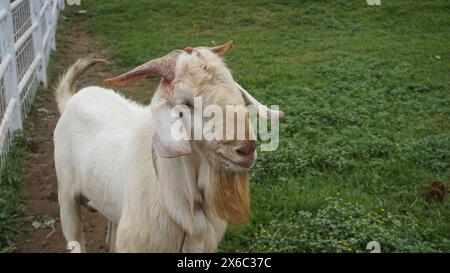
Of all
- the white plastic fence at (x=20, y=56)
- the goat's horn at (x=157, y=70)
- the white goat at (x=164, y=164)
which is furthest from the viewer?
the white plastic fence at (x=20, y=56)

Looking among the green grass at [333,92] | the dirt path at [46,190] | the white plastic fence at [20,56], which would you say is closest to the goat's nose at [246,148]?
the green grass at [333,92]

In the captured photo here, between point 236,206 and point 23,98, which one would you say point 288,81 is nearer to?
point 23,98

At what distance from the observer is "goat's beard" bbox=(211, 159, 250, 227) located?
2.73 m

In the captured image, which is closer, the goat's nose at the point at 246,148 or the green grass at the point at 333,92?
the goat's nose at the point at 246,148

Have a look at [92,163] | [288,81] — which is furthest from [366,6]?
[92,163]

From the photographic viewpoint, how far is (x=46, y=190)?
530 cm

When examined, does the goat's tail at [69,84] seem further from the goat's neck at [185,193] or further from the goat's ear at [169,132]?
the goat's ear at [169,132]

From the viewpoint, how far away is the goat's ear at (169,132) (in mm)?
2623

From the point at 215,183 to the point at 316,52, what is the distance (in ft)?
22.7

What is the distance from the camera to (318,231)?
4109 mm

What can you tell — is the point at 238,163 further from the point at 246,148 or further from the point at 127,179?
the point at 127,179

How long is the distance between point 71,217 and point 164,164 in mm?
1287

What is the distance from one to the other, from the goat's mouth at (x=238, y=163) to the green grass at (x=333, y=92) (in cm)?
154

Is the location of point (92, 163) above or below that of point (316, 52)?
above
